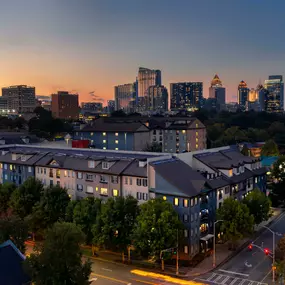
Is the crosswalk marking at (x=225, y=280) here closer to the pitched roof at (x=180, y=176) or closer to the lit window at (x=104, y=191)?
the pitched roof at (x=180, y=176)

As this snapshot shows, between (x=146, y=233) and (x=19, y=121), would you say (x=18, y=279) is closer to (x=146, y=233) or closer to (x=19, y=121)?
(x=146, y=233)

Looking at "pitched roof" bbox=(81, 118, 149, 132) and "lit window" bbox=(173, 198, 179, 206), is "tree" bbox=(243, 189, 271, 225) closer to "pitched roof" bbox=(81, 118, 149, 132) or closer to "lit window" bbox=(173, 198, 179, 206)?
"lit window" bbox=(173, 198, 179, 206)

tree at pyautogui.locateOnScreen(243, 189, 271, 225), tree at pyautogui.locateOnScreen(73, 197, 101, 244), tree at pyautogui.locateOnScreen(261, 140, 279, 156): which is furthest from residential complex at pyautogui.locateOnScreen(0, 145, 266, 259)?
tree at pyautogui.locateOnScreen(261, 140, 279, 156)

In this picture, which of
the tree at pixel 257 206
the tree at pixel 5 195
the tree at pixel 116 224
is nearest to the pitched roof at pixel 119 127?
the tree at pixel 5 195

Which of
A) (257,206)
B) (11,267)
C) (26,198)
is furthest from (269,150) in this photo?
(11,267)

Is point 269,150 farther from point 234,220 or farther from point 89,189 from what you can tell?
point 89,189
